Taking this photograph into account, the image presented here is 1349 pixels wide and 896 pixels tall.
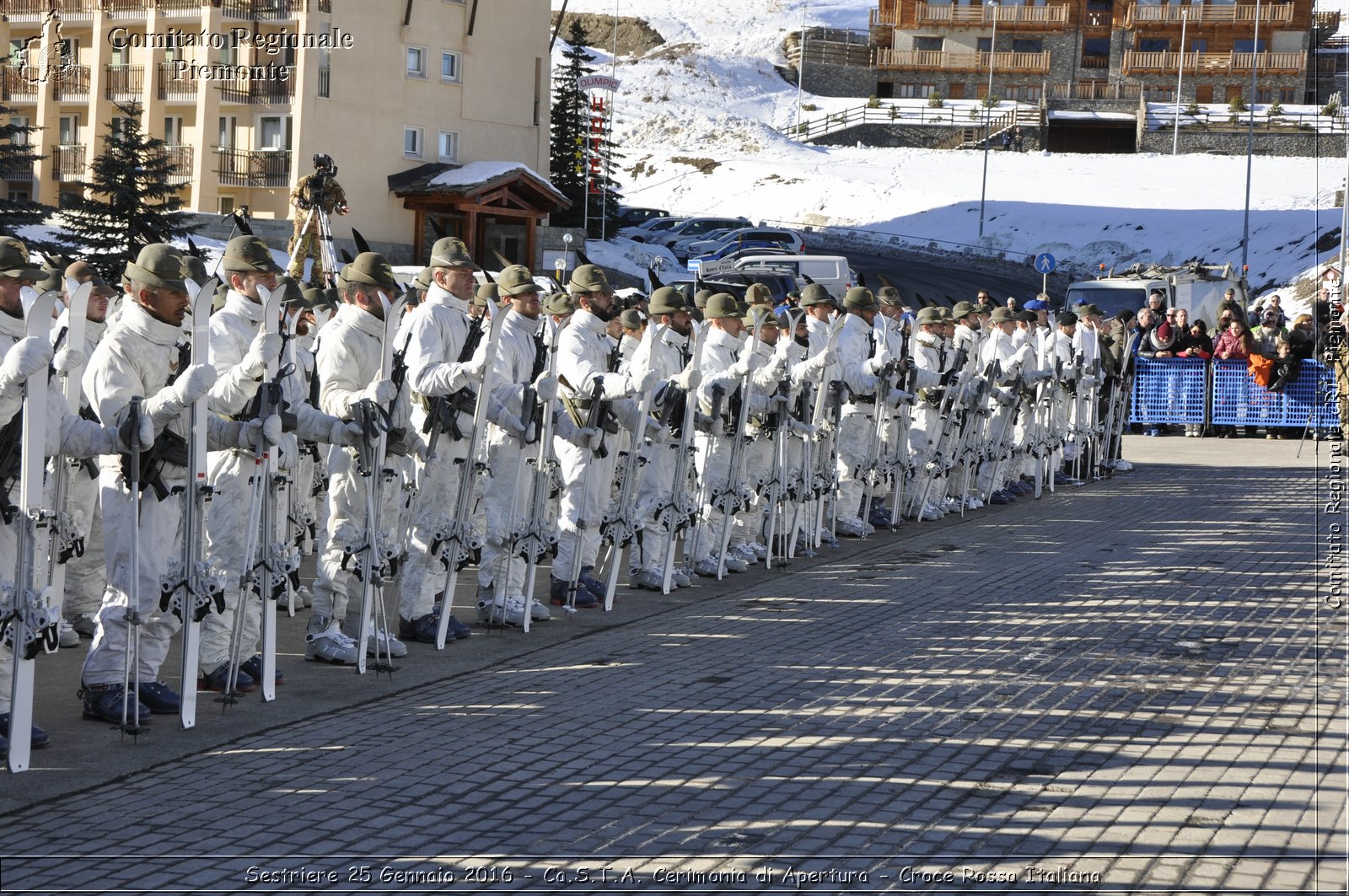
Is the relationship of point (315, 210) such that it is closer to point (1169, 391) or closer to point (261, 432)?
point (261, 432)

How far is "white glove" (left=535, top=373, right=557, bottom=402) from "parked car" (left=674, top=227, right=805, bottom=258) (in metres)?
39.3

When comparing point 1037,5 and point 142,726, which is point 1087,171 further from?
point 142,726

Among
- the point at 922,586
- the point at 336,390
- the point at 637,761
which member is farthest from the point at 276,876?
the point at 922,586

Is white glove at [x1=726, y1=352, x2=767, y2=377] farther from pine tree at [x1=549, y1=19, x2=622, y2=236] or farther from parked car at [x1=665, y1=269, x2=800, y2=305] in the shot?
pine tree at [x1=549, y1=19, x2=622, y2=236]

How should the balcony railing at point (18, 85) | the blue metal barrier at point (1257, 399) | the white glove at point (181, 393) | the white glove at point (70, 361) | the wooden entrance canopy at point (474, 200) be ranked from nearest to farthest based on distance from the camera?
the white glove at point (70, 361), the white glove at point (181, 393), the blue metal barrier at point (1257, 399), the wooden entrance canopy at point (474, 200), the balcony railing at point (18, 85)

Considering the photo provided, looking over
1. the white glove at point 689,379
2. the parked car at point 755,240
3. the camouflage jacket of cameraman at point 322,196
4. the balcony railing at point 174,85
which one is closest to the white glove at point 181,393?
the white glove at point 689,379

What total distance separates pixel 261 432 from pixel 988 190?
6278cm

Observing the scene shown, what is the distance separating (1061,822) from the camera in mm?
6527

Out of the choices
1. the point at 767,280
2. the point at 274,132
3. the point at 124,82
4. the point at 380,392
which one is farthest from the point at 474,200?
the point at 380,392

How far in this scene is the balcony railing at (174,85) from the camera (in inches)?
1813

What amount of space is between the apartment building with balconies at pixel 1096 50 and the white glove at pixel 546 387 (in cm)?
7804

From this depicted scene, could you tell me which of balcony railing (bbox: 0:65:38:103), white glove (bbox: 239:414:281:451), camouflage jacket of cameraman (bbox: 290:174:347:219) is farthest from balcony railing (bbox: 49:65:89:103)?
white glove (bbox: 239:414:281:451)

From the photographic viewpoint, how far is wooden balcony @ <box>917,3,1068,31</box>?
300 ft

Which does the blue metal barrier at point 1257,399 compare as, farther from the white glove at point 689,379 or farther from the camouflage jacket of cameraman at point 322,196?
the white glove at point 689,379
